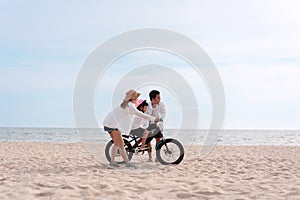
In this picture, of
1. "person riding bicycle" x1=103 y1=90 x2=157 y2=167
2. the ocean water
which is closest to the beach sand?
"person riding bicycle" x1=103 y1=90 x2=157 y2=167

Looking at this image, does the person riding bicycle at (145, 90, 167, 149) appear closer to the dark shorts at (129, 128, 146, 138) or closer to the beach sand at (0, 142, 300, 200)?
the dark shorts at (129, 128, 146, 138)

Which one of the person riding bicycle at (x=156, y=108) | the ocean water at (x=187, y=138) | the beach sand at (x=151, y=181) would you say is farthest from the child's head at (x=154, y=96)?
the ocean water at (x=187, y=138)

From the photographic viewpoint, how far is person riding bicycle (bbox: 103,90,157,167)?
8.00 metres

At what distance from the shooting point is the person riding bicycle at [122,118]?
8.00m

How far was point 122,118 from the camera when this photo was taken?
8.05 m

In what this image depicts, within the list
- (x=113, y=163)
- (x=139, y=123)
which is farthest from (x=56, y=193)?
(x=139, y=123)

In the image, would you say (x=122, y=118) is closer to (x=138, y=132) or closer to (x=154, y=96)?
(x=138, y=132)

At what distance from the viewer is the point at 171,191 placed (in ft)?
18.1

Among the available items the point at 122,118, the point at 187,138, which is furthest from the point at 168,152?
the point at 187,138

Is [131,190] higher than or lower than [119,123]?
lower

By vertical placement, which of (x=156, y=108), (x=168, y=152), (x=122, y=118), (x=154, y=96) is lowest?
(x=168, y=152)

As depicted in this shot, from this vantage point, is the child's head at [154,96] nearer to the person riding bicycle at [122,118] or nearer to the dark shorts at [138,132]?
the dark shorts at [138,132]

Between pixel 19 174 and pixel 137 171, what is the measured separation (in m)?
2.13

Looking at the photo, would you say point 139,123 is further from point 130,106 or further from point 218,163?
point 218,163
